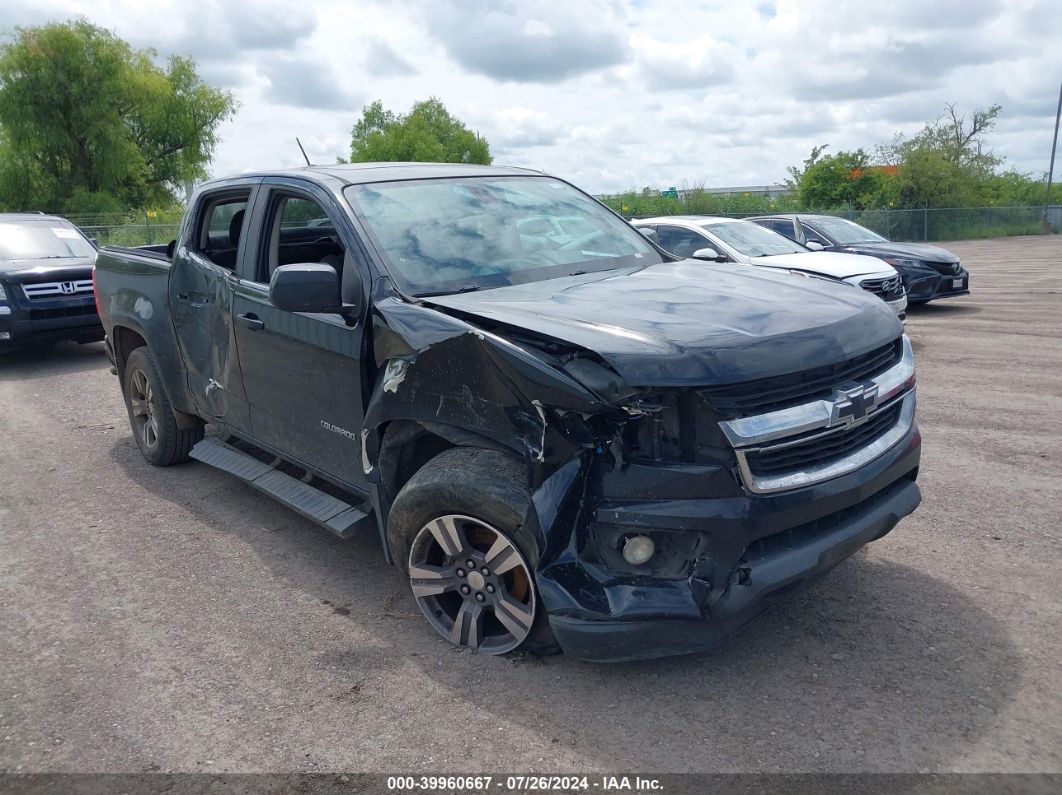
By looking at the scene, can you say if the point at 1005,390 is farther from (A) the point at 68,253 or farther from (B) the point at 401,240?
(A) the point at 68,253

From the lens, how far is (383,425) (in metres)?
3.86

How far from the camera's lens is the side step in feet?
13.9

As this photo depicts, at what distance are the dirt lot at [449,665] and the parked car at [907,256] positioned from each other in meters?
7.91

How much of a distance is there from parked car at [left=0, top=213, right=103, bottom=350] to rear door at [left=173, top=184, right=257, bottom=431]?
5970 mm

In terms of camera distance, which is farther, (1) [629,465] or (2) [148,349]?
(2) [148,349]

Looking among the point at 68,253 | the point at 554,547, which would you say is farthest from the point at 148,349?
the point at 68,253

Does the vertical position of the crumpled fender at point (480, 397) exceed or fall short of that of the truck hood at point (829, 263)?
it exceeds it

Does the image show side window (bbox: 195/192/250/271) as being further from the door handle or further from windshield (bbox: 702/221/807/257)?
windshield (bbox: 702/221/807/257)

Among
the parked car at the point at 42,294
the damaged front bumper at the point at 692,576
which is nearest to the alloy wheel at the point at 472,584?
the damaged front bumper at the point at 692,576

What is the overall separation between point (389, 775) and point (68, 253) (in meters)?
10.8

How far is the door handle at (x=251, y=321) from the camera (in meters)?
4.61

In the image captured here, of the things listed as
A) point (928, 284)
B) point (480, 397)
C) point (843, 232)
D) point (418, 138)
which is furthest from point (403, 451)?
point (418, 138)

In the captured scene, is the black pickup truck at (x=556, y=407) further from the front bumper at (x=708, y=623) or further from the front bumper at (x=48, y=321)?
the front bumper at (x=48, y=321)

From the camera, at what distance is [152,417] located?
6328 mm
